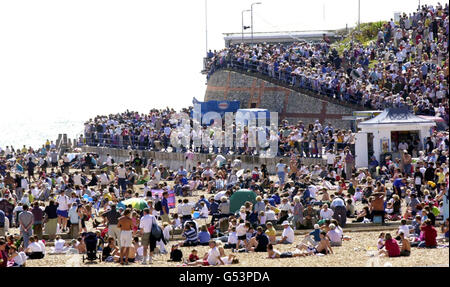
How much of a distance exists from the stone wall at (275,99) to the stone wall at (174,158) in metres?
5.33

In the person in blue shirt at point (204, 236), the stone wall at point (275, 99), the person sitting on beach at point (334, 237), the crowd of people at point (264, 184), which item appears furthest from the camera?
the stone wall at point (275, 99)

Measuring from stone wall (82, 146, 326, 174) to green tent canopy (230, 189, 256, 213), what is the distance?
33.7ft

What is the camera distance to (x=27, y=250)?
2262 cm

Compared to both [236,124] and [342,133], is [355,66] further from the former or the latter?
[342,133]

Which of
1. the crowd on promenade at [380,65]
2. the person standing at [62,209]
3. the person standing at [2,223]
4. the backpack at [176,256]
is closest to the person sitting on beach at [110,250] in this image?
the backpack at [176,256]

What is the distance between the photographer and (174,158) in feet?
143

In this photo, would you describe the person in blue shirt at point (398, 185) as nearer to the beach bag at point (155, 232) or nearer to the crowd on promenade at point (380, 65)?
the crowd on promenade at point (380, 65)

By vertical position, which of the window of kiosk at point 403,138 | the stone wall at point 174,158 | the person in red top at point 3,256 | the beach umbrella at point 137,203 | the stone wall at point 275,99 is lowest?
the person in red top at point 3,256

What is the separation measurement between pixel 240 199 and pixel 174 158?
689 inches

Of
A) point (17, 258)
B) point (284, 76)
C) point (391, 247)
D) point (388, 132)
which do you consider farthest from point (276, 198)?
point (284, 76)

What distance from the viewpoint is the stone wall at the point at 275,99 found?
4353 cm

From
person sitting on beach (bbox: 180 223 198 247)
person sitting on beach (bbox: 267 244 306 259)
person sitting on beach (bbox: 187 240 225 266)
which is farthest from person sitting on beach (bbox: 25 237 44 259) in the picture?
person sitting on beach (bbox: 267 244 306 259)

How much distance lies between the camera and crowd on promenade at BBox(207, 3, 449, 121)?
3875 cm
